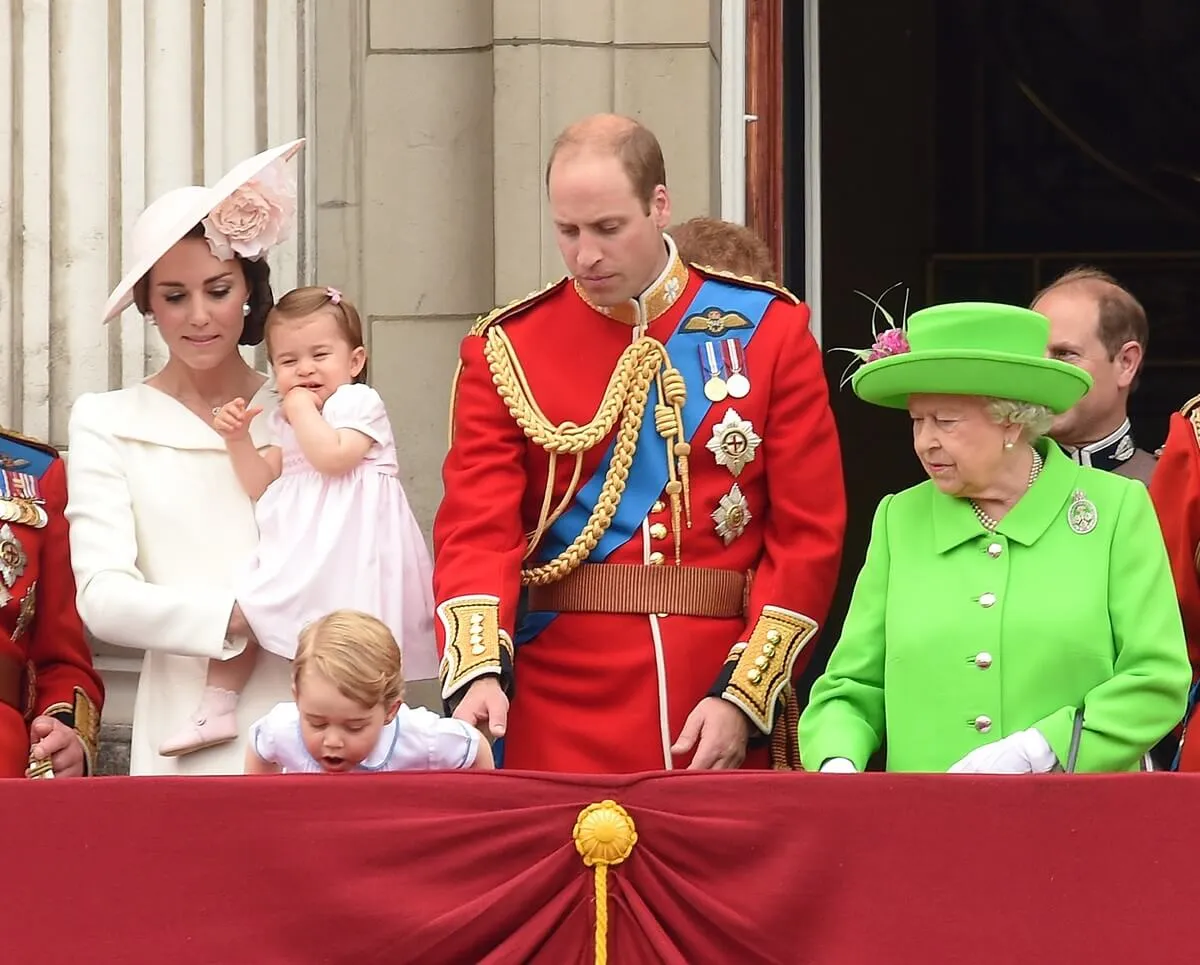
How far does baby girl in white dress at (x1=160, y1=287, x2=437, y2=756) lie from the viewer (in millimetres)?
4922

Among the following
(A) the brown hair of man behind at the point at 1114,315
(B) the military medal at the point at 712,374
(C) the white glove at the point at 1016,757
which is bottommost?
(C) the white glove at the point at 1016,757

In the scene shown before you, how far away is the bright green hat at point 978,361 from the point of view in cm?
440

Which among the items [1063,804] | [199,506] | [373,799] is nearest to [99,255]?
[199,506]

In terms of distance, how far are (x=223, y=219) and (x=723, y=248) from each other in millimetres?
914

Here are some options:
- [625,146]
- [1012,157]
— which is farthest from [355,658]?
[1012,157]

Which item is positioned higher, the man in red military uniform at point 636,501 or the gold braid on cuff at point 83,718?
the man in red military uniform at point 636,501

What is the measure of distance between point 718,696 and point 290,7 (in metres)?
2.38

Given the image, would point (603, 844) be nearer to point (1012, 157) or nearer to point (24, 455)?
point (24, 455)

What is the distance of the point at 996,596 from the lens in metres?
4.43

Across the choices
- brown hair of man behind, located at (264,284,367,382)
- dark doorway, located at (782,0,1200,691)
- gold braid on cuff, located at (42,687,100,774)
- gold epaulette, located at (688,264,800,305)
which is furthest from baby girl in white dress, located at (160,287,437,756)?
dark doorway, located at (782,0,1200,691)

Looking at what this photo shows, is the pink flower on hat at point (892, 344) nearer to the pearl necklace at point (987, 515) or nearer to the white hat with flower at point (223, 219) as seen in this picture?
the pearl necklace at point (987, 515)

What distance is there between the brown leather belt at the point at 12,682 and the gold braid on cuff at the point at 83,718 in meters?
0.05

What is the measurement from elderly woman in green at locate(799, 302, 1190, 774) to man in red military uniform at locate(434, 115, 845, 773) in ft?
0.89

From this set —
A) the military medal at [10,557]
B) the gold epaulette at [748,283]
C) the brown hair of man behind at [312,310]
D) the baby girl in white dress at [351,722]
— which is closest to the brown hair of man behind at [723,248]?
the gold epaulette at [748,283]
